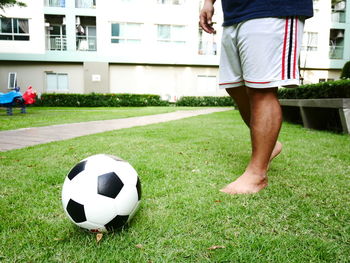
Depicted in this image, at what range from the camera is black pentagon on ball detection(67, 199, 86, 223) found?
4.48 ft

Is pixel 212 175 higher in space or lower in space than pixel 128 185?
lower

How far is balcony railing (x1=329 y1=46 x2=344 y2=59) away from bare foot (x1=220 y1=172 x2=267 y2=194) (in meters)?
24.0

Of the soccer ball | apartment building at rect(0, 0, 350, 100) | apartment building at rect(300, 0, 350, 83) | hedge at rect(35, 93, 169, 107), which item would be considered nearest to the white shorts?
the soccer ball

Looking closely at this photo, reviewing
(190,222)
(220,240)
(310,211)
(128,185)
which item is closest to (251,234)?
(220,240)

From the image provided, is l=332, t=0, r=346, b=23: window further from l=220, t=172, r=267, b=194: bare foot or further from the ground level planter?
l=220, t=172, r=267, b=194: bare foot

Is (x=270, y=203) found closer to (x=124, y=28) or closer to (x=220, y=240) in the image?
(x=220, y=240)

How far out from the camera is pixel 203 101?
19438 millimetres

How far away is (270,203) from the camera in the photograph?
1.77 m

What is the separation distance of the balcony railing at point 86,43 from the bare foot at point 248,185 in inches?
794

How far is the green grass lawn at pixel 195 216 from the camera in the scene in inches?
49.0

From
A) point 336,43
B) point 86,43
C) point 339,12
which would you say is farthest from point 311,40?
point 86,43

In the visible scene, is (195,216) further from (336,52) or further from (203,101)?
(336,52)

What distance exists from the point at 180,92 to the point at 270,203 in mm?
19231

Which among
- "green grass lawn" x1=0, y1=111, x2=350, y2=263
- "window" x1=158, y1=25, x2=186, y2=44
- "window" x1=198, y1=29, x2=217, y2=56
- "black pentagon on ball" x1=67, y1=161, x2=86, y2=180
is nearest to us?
"green grass lawn" x1=0, y1=111, x2=350, y2=263
